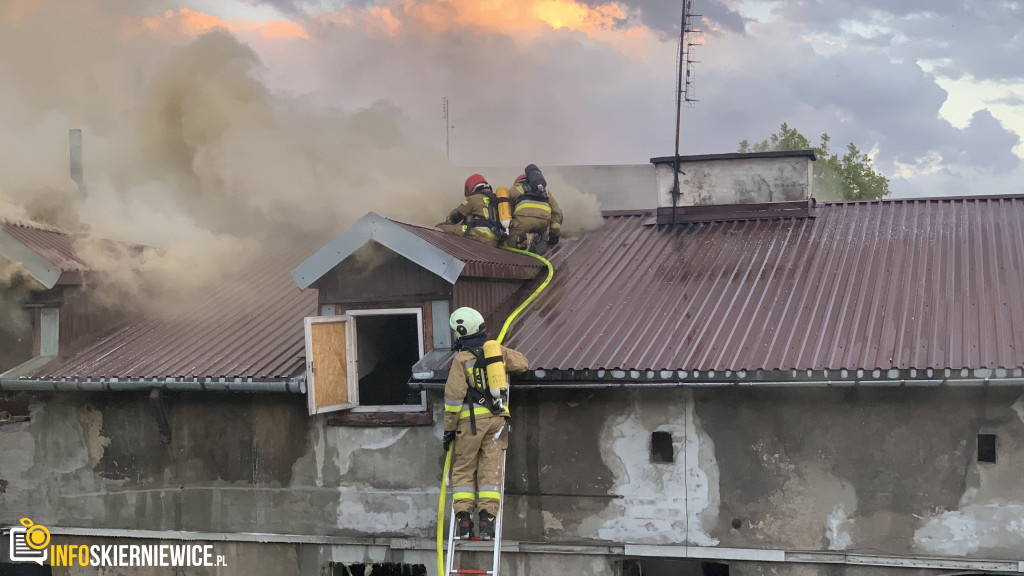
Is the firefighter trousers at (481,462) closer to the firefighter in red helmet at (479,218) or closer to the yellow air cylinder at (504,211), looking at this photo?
the firefighter in red helmet at (479,218)

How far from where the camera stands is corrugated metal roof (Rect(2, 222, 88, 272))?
1081cm

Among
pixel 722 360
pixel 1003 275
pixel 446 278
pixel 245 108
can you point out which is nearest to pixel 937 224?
pixel 1003 275

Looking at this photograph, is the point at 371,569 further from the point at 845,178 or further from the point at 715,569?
the point at 845,178

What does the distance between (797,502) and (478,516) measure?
2882mm

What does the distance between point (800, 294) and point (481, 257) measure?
3.11 m

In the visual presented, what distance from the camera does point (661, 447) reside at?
9148 mm

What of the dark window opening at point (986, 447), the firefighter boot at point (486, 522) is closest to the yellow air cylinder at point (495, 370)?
the firefighter boot at point (486, 522)

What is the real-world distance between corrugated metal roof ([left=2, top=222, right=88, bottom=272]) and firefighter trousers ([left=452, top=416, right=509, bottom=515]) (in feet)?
16.6

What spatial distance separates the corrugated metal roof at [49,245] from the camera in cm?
1081

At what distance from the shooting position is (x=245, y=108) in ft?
51.7

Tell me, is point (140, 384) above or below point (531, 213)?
below

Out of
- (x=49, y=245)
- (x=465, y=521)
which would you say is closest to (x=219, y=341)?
(x=49, y=245)

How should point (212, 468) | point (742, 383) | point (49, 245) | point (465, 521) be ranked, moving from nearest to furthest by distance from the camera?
point (742, 383) < point (465, 521) < point (212, 468) < point (49, 245)

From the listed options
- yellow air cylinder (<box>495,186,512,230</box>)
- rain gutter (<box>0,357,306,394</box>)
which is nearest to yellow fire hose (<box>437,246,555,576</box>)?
yellow air cylinder (<box>495,186,512,230</box>)
